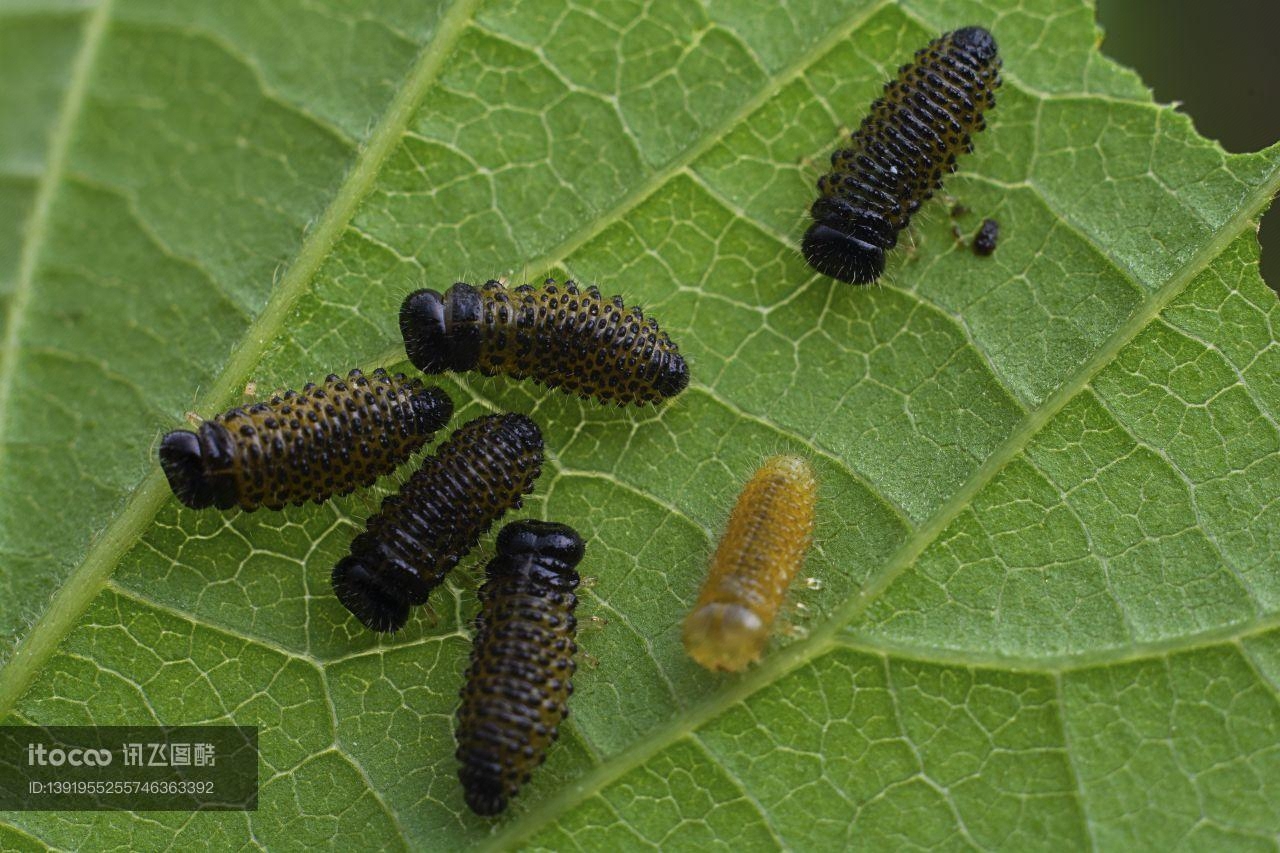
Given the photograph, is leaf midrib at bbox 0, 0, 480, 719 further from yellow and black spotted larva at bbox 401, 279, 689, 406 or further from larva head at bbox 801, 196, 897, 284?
larva head at bbox 801, 196, 897, 284

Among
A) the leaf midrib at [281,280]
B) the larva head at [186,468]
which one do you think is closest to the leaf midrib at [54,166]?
the leaf midrib at [281,280]

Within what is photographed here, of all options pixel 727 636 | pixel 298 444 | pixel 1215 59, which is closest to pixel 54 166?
pixel 298 444

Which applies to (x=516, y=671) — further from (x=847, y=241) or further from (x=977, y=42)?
(x=977, y=42)

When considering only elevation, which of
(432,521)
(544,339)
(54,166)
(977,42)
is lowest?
(54,166)

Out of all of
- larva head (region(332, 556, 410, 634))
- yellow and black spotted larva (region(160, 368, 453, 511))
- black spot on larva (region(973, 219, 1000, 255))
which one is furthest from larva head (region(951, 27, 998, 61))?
larva head (region(332, 556, 410, 634))

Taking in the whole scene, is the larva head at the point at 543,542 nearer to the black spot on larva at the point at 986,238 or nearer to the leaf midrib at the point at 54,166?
the black spot on larva at the point at 986,238


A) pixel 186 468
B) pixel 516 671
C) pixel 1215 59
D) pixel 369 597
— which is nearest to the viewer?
pixel 516 671
